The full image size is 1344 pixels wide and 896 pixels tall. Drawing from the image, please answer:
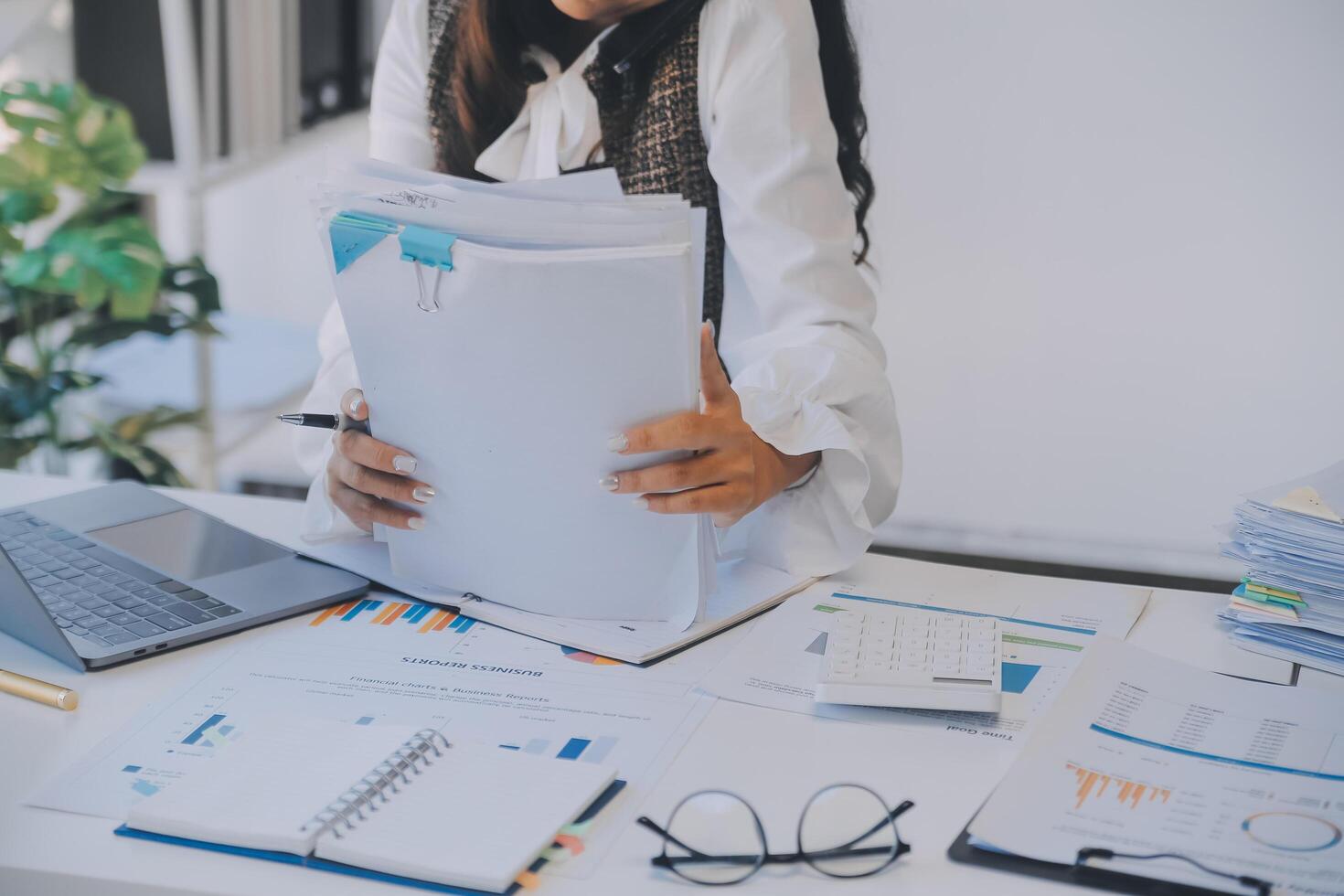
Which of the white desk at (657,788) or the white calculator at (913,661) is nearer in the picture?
the white desk at (657,788)

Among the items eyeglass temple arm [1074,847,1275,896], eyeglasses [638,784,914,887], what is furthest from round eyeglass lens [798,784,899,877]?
eyeglass temple arm [1074,847,1275,896]

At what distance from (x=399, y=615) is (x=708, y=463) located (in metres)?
0.29

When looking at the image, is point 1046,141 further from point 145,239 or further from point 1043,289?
point 145,239

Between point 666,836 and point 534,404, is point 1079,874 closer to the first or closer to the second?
point 666,836

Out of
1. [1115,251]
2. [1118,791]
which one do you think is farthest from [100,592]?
[1115,251]

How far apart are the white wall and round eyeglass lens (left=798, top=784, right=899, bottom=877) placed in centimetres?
174

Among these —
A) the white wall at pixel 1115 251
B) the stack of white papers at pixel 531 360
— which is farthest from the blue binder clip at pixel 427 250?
the white wall at pixel 1115 251

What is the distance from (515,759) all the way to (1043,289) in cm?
179

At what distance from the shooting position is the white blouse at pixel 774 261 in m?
1.07

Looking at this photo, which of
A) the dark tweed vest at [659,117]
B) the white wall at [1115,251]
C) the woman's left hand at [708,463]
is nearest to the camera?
the woman's left hand at [708,463]

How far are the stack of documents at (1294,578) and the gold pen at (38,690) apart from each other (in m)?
0.87

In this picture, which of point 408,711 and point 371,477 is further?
point 371,477

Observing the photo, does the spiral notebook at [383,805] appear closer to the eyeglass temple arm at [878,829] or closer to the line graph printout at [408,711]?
the line graph printout at [408,711]

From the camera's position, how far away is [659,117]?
49.1 inches
